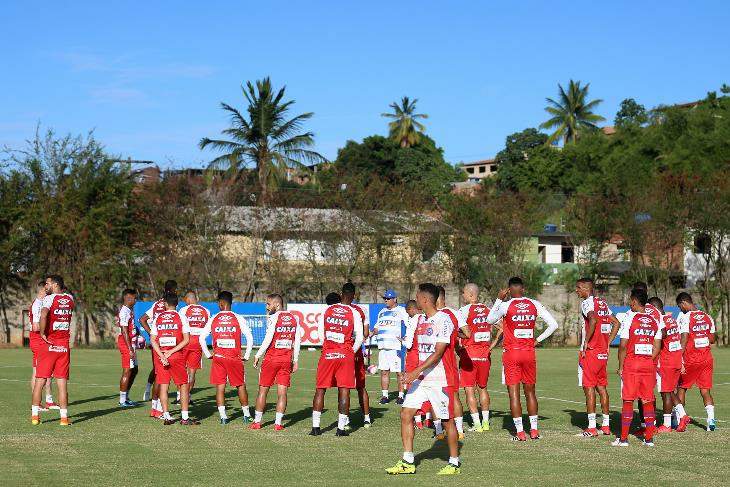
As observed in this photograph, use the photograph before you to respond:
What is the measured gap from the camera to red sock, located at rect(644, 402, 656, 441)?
559 inches

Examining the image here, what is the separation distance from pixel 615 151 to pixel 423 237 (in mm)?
26726

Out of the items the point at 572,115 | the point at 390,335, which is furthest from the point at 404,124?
the point at 390,335

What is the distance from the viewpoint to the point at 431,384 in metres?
12.0

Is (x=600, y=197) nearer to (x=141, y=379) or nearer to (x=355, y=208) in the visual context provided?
(x=355, y=208)

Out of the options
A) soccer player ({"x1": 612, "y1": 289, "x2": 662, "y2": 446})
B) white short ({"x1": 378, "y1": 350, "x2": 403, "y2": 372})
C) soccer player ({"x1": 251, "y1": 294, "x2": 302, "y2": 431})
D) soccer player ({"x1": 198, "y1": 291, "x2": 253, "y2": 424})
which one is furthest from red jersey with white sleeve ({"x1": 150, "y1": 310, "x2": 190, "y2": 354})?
soccer player ({"x1": 612, "y1": 289, "x2": 662, "y2": 446})

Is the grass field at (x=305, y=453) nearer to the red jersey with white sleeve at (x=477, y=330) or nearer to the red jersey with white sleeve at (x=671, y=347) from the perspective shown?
the red jersey with white sleeve at (x=671, y=347)

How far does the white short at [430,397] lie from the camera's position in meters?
11.9

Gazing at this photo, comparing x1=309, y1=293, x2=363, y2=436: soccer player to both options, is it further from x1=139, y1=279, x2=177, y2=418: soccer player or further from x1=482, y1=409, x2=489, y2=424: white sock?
x1=139, y1=279, x2=177, y2=418: soccer player

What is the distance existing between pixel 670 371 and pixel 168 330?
8.21 meters

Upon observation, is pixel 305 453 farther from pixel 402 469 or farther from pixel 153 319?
pixel 153 319

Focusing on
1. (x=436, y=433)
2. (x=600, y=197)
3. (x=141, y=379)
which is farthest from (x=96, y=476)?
(x=600, y=197)

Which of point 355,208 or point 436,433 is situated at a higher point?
point 355,208

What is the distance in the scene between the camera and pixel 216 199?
5672 centimetres

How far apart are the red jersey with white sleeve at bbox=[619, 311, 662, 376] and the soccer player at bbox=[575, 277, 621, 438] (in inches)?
31.7
